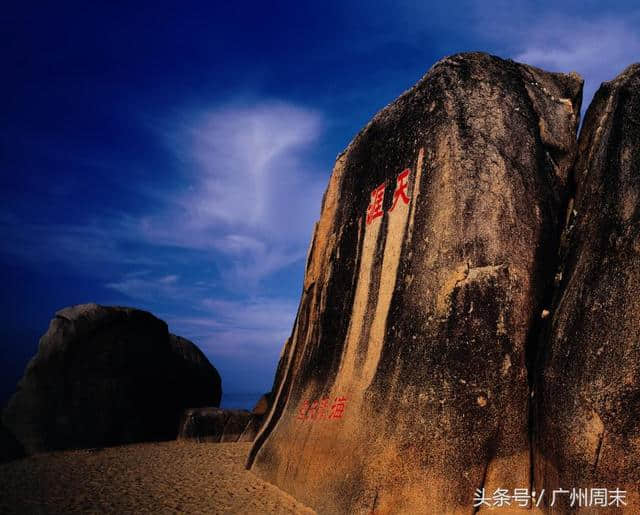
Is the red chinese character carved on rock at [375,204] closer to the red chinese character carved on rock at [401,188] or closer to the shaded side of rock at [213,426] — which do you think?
the red chinese character carved on rock at [401,188]

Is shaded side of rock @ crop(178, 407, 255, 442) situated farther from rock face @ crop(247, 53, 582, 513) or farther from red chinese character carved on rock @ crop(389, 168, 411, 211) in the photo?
red chinese character carved on rock @ crop(389, 168, 411, 211)

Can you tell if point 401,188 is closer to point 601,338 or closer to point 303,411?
point 601,338

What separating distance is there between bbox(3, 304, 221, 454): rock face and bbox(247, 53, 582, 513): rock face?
4.21 m

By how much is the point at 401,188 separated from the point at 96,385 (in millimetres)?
6919

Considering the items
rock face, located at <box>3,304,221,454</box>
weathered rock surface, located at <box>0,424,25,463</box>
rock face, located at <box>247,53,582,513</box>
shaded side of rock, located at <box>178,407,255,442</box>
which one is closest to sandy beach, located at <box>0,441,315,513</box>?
weathered rock surface, located at <box>0,424,25,463</box>

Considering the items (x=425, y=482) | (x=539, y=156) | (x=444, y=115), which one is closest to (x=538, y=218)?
(x=539, y=156)

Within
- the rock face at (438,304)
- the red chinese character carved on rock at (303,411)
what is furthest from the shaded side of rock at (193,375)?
the red chinese character carved on rock at (303,411)

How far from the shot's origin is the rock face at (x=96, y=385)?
8.41 meters

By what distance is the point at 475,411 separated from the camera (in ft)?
12.9

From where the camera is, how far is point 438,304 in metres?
4.33

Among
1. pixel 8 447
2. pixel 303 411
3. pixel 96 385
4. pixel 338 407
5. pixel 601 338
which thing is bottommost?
pixel 8 447

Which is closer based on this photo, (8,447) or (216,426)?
(8,447)

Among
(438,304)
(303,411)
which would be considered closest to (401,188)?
(438,304)

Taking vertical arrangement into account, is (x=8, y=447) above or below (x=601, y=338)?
below
